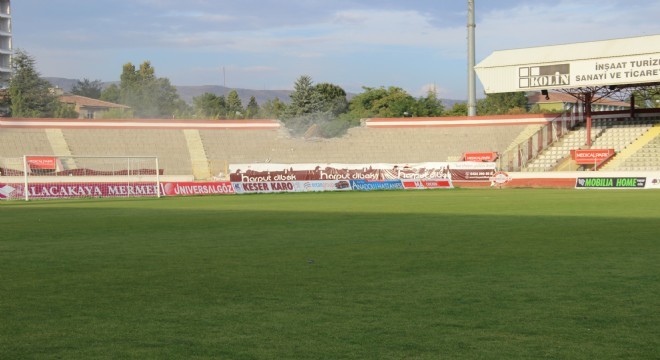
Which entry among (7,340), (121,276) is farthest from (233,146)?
(7,340)

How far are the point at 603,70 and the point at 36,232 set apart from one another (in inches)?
1721

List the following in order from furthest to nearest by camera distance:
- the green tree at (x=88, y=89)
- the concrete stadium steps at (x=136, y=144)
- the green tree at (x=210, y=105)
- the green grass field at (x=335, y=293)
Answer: the green tree at (x=88, y=89) → the green tree at (x=210, y=105) → the concrete stadium steps at (x=136, y=144) → the green grass field at (x=335, y=293)

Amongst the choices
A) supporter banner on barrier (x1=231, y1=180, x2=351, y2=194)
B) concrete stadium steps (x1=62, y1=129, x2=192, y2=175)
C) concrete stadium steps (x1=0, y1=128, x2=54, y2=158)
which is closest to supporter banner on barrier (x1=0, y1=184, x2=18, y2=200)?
supporter banner on barrier (x1=231, y1=180, x2=351, y2=194)

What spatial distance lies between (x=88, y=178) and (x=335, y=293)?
144 ft

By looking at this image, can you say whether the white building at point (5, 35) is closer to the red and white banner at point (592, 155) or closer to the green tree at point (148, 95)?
the green tree at point (148, 95)

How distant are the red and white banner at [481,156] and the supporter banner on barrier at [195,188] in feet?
67.2

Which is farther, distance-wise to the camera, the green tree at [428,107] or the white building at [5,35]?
the white building at [5,35]

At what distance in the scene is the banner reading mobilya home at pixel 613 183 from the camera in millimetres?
47938

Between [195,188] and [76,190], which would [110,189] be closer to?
[76,190]

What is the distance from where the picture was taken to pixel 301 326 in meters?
8.09

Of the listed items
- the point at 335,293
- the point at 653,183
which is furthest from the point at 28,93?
the point at 335,293

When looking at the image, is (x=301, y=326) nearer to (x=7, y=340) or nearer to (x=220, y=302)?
(x=220, y=302)

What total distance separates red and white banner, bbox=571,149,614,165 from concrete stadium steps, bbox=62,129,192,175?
2883cm

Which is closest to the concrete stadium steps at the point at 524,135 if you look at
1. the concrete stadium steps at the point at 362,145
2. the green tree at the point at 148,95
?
the concrete stadium steps at the point at 362,145
